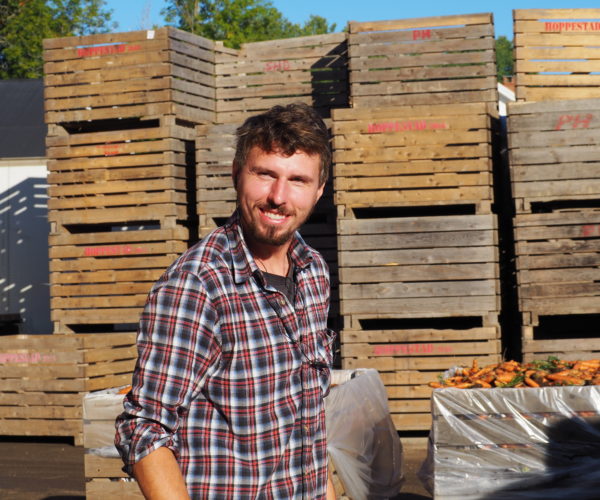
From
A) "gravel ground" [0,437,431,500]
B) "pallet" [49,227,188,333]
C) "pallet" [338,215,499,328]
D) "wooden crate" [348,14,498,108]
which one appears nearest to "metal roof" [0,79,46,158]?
"pallet" [49,227,188,333]

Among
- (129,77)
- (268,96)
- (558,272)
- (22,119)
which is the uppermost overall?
(22,119)

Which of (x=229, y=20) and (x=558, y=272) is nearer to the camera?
(x=558, y=272)

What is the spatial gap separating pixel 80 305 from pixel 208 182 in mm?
1690

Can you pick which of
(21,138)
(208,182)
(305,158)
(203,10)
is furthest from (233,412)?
(203,10)

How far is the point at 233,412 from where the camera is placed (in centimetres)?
202

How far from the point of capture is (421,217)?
767 cm

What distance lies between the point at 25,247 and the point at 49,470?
853 centimetres

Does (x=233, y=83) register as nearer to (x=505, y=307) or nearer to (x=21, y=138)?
(x=505, y=307)

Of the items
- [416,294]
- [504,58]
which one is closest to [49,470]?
[416,294]

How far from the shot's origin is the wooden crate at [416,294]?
7.54 metres

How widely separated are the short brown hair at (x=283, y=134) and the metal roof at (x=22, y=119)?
1454cm

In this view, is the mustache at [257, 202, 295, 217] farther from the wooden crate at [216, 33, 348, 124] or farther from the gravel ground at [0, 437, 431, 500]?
the wooden crate at [216, 33, 348, 124]

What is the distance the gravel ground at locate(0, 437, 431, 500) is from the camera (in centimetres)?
657

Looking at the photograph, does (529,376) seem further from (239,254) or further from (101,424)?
(239,254)
